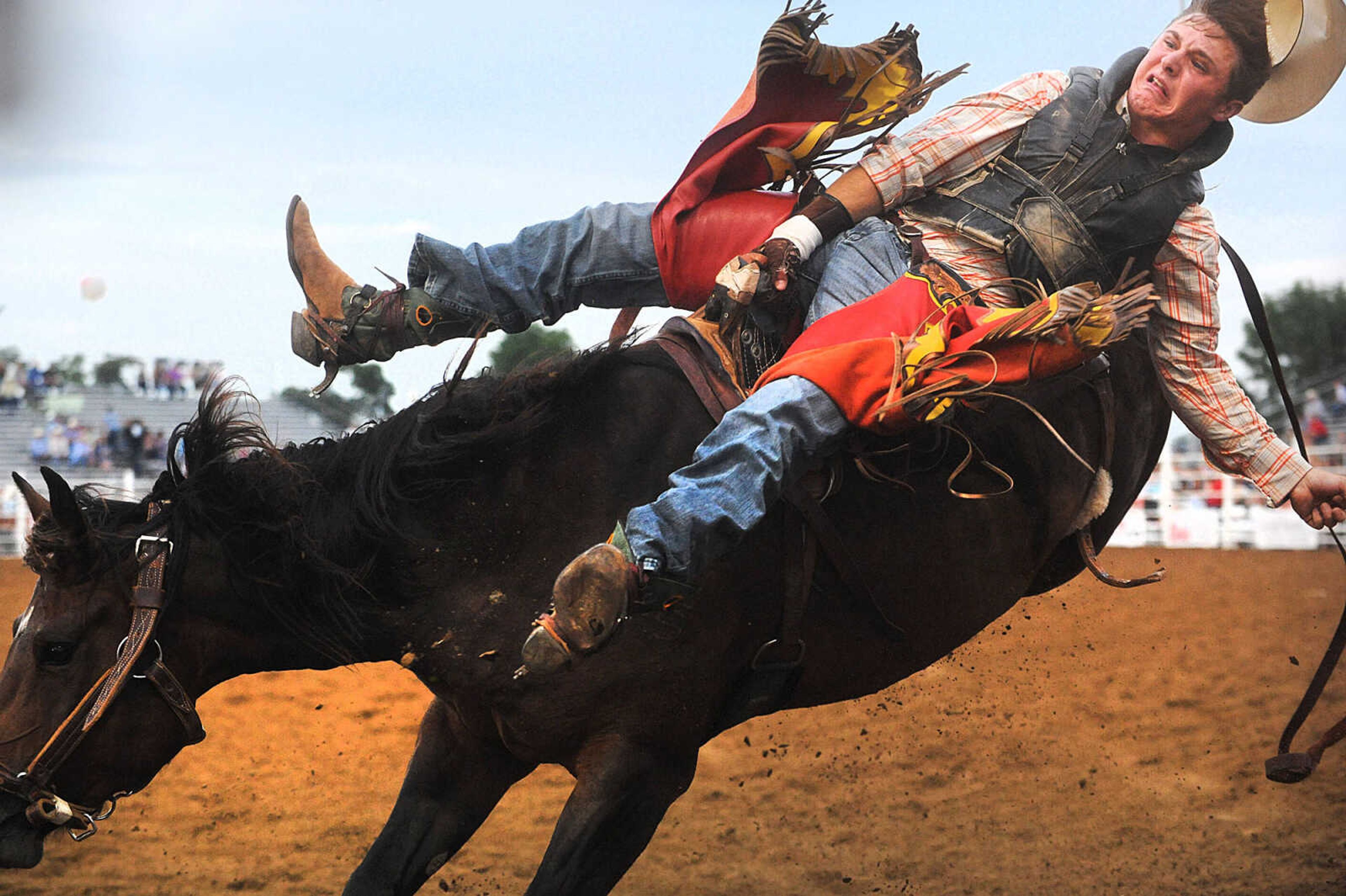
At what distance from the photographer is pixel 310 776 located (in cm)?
550

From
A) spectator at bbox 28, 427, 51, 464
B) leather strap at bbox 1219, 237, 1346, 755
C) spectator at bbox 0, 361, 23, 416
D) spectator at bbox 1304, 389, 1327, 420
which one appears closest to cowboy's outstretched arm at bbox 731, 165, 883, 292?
leather strap at bbox 1219, 237, 1346, 755

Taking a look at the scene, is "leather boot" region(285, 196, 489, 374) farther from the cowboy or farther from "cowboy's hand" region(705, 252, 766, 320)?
"cowboy's hand" region(705, 252, 766, 320)

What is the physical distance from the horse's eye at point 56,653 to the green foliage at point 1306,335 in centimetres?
3034

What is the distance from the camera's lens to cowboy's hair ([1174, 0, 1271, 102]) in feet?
8.79

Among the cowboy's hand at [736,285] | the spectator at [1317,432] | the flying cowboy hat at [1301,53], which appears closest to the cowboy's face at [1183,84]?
the flying cowboy hat at [1301,53]

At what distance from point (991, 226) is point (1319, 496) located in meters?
1.03

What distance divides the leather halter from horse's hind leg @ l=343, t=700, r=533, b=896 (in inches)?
20.0

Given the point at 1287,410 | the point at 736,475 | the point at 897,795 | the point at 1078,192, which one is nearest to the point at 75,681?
the point at 736,475

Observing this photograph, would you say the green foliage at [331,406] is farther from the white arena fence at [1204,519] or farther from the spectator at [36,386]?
the spectator at [36,386]

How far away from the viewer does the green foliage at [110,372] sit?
2022 cm

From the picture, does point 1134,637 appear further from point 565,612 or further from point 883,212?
point 565,612

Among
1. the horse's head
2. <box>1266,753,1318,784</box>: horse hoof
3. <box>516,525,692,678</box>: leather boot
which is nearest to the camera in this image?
<box>516,525,692,678</box>: leather boot

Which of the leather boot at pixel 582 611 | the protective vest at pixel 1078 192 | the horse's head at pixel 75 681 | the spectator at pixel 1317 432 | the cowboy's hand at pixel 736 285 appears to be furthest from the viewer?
the spectator at pixel 1317 432

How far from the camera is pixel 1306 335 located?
3247cm
